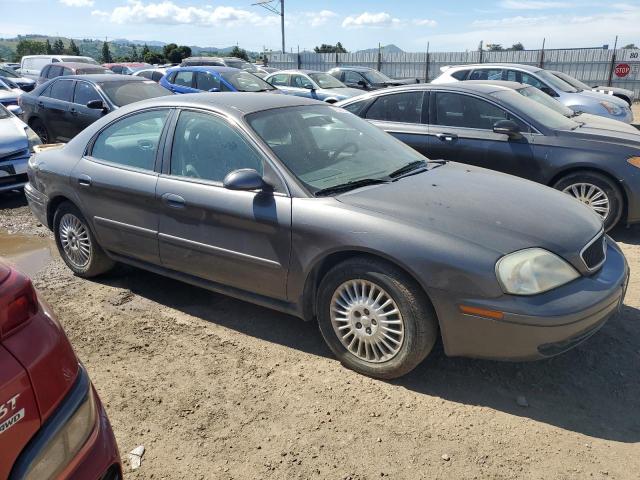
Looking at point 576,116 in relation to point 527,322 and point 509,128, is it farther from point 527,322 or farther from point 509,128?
point 527,322

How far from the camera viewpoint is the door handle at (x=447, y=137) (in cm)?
646


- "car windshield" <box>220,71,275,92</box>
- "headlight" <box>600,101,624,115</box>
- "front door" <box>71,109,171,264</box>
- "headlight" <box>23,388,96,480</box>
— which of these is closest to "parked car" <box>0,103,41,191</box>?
"front door" <box>71,109,171,264</box>

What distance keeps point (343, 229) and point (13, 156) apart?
6.20m

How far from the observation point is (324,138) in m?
3.91

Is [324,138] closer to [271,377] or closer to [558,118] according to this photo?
[271,377]

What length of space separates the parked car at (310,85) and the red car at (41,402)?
12598 mm

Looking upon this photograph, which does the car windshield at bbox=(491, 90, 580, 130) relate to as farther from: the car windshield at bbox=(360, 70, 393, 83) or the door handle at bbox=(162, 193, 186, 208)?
the car windshield at bbox=(360, 70, 393, 83)

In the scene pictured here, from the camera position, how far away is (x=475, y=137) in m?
6.32

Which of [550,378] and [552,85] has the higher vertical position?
[552,85]

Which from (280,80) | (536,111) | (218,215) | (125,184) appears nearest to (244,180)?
(218,215)

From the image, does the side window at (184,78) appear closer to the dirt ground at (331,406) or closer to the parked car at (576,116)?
the parked car at (576,116)

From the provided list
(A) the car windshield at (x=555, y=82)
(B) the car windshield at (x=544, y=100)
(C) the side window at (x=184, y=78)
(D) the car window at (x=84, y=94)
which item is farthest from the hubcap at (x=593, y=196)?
(C) the side window at (x=184, y=78)

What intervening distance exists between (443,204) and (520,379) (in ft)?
3.68

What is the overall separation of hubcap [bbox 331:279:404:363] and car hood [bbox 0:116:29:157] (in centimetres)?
616
